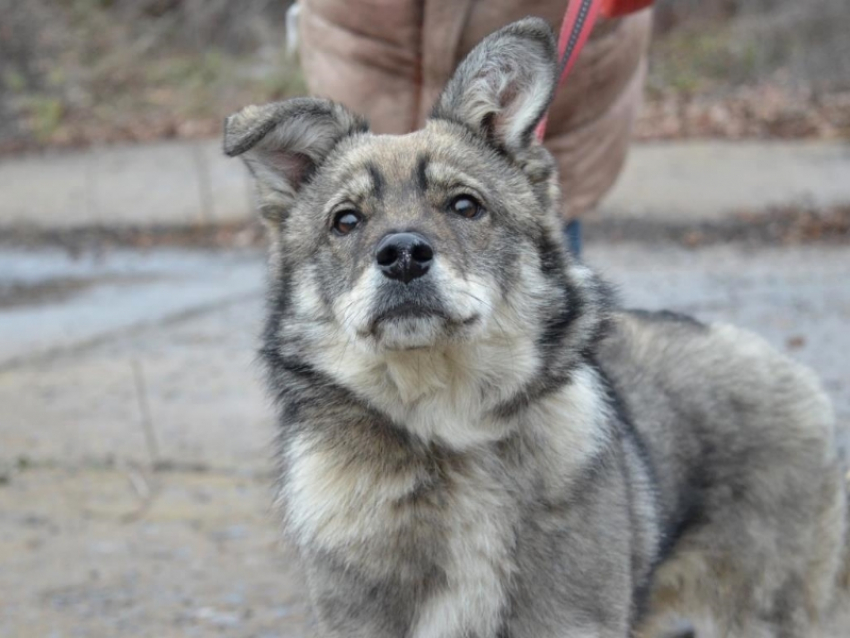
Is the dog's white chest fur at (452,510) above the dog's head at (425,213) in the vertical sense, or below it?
below

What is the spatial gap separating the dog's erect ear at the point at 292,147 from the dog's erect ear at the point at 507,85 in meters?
0.29

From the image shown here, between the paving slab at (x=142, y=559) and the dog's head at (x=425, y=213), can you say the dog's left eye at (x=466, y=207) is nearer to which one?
the dog's head at (x=425, y=213)

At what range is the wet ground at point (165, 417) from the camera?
15.3ft

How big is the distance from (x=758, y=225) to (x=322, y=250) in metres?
7.09

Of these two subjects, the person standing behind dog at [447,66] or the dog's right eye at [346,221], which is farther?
the person standing behind dog at [447,66]

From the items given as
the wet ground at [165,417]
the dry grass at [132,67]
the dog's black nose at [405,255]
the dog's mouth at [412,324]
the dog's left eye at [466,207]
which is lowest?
the wet ground at [165,417]

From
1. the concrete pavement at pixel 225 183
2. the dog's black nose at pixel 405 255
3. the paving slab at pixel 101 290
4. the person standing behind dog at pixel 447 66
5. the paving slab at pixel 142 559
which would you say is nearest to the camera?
the dog's black nose at pixel 405 255

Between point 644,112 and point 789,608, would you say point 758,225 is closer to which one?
Answer: point 644,112

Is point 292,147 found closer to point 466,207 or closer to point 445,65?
point 466,207

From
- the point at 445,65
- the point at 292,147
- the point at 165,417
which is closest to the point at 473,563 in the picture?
the point at 292,147

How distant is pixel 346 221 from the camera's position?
3232 millimetres

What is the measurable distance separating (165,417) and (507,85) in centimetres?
365

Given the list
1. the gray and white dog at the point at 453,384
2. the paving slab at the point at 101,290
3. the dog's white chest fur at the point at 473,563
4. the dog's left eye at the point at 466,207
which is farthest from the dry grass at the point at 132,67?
the dog's white chest fur at the point at 473,563

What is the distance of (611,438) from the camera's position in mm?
3285
